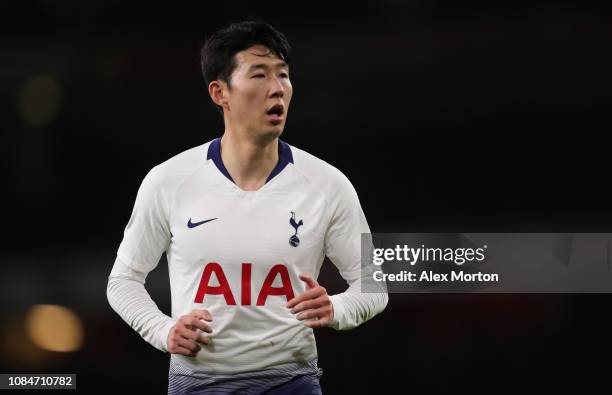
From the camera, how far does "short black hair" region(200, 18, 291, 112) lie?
12.4ft

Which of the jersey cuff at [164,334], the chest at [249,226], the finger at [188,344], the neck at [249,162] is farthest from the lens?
the neck at [249,162]

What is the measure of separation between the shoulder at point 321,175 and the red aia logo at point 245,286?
0.36 m

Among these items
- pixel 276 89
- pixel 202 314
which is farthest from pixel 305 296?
pixel 276 89

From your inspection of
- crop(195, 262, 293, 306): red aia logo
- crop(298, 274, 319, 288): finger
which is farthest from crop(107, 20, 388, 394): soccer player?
crop(298, 274, 319, 288): finger

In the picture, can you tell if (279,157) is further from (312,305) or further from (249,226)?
(312,305)

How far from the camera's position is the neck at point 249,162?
3.77 meters

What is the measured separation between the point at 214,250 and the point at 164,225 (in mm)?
259

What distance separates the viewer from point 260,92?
3.72 meters

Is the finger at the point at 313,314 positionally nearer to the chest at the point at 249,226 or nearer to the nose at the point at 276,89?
the chest at the point at 249,226

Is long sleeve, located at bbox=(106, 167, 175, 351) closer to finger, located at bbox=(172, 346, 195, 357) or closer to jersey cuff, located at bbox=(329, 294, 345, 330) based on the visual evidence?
finger, located at bbox=(172, 346, 195, 357)

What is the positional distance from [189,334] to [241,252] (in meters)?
0.39

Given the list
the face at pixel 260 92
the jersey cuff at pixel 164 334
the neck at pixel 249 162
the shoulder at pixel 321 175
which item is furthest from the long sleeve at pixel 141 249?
the shoulder at pixel 321 175

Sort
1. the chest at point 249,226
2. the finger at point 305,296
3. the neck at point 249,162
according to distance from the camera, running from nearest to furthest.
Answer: the finger at point 305,296 → the chest at point 249,226 → the neck at point 249,162

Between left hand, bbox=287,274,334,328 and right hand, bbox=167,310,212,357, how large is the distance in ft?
0.97
